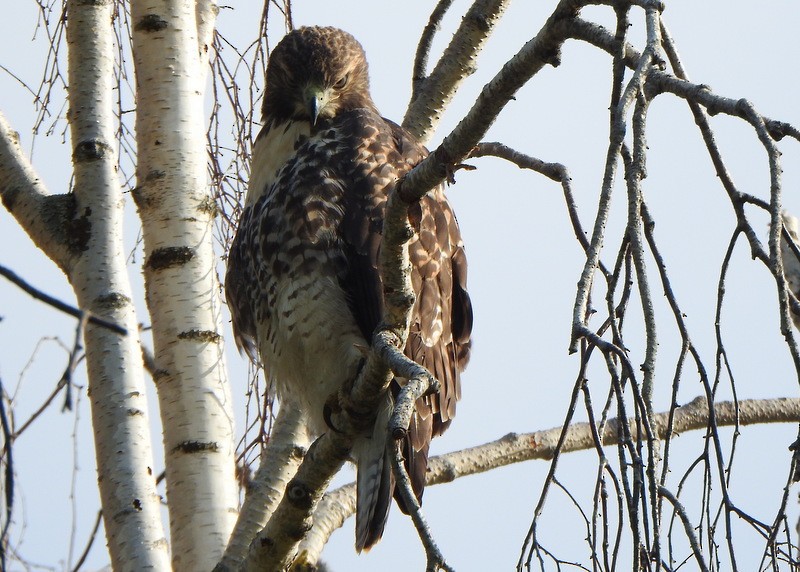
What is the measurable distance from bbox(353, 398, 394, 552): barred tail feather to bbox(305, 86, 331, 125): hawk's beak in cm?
118

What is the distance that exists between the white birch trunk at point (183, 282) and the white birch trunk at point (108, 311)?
0.22 metres

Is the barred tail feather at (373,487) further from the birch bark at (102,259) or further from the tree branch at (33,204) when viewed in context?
the tree branch at (33,204)

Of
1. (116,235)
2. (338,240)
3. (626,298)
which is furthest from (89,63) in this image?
(626,298)

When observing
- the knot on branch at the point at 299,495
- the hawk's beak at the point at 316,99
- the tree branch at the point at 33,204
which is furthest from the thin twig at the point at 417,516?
the hawk's beak at the point at 316,99

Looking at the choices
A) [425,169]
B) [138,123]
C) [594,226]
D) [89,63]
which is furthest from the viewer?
[138,123]

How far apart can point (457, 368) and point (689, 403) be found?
90 cm

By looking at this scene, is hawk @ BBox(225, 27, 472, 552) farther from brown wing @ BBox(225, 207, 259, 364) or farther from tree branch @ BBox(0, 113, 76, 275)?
tree branch @ BBox(0, 113, 76, 275)

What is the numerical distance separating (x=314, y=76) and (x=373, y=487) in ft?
5.18

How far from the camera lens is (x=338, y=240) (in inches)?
136

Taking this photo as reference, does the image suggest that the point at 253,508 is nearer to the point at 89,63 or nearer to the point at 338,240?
the point at 338,240

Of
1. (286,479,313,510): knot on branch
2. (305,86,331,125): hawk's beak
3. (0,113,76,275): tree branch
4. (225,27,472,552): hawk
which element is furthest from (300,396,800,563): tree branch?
(305,86,331,125): hawk's beak

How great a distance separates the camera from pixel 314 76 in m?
4.01

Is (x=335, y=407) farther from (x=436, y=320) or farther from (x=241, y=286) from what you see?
(x=241, y=286)

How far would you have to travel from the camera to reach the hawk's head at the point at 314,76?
4012 millimetres
